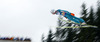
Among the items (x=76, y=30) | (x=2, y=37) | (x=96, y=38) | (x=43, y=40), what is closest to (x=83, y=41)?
(x=96, y=38)

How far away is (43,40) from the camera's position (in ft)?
108

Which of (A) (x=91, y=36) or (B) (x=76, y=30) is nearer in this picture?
(A) (x=91, y=36)

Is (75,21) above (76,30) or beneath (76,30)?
above

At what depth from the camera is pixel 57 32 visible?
29109mm

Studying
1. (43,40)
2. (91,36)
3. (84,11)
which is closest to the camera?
(91,36)

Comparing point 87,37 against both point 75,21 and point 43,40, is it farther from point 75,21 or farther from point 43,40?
point 43,40

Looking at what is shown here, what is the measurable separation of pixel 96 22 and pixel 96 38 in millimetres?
2331

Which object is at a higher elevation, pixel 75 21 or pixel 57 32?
pixel 75 21

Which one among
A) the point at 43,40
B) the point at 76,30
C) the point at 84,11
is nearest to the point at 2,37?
the point at 43,40

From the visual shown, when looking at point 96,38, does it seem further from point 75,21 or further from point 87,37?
point 75,21

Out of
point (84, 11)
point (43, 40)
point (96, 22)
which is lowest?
point (43, 40)

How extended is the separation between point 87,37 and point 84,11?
14.6 ft

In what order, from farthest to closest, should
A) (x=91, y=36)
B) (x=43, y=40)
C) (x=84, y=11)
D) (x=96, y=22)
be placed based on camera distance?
(x=43, y=40) < (x=84, y=11) < (x=96, y=22) < (x=91, y=36)

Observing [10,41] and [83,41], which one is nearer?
[83,41]
